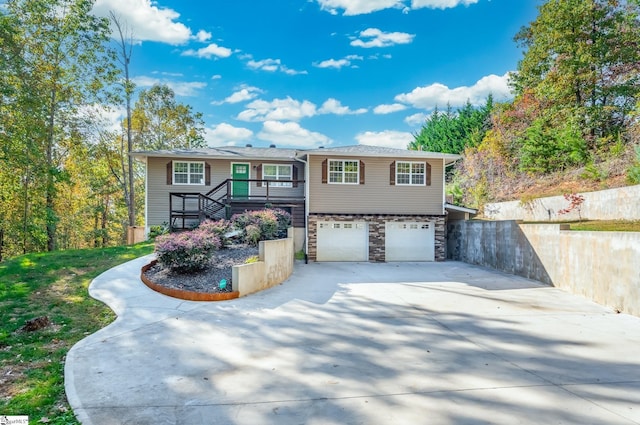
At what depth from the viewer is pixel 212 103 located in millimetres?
24141

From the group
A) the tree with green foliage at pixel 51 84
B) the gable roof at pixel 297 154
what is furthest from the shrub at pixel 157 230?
the tree with green foliage at pixel 51 84

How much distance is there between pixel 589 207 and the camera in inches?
468

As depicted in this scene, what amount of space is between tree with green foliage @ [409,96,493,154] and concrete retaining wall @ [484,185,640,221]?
10.1m

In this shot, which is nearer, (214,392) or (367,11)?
(214,392)

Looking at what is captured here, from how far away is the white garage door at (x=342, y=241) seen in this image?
46.5 ft

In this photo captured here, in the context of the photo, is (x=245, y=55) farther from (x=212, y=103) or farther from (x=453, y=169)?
(x=453, y=169)

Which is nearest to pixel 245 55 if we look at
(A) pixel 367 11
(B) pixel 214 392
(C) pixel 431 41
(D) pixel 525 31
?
(A) pixel 367 11

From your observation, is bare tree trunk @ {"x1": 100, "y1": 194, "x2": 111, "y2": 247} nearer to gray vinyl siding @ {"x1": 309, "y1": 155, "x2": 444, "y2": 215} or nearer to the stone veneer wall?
the stone veneer wall

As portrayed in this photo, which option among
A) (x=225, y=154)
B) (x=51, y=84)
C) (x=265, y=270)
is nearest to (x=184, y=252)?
(x=265, y=270)

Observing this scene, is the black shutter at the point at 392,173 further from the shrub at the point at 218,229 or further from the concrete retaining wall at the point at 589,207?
the shrub at the point at 218,229

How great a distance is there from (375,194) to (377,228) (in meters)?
1.41

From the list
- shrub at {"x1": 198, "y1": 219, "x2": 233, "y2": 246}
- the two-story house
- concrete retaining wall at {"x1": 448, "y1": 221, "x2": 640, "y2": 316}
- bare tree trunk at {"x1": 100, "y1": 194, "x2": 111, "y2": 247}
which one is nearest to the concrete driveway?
concrete retaining wall at {"x1": 448, "y1": 221, "x2": 640, "y2": 316}

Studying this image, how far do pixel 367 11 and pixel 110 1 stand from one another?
13091 millimetres

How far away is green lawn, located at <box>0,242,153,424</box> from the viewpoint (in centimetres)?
328
